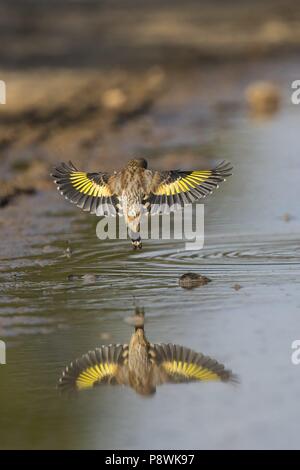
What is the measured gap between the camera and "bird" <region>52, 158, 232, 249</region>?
8820 mm

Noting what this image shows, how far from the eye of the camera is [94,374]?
6.81 metres

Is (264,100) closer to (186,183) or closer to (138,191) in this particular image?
(186,183)

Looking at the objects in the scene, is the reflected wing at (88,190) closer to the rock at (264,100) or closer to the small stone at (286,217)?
the small stone at (286,217)

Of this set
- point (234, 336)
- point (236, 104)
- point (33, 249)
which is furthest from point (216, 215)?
point (236, 104)

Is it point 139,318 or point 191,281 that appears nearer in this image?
point 139,318

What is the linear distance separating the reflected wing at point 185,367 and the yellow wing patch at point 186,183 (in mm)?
2025

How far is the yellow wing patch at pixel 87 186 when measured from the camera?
29.7 ft

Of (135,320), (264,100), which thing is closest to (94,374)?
(135,320)

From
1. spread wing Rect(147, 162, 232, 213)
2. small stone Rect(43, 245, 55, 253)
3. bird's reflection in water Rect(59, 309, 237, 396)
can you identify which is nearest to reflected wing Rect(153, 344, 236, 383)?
bird's reflection in water Rect(59, 309, 237, 396)

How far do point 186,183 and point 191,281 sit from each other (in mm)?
855

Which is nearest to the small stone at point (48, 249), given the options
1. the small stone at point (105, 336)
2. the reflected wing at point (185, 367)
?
the small stone at point (105, 336)

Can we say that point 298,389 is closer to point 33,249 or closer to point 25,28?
point 33,249
